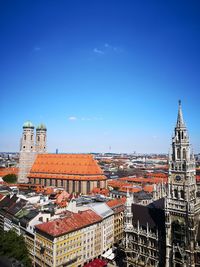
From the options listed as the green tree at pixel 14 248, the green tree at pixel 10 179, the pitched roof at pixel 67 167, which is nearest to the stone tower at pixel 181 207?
the green tree at pixel 14 248

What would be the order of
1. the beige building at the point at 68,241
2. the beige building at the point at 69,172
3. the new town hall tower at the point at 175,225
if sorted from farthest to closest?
the beige building at the point at 69,172 → the beige building at the point at 68,241 → the new town hall tower at the point at 175,225

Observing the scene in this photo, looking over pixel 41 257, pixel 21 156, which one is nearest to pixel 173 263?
pixel 41 257

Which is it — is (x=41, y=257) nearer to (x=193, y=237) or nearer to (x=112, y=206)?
(x=112, y=206)

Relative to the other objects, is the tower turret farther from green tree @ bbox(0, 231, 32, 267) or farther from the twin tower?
green tree @ bbox(0, 231, 32, 267)

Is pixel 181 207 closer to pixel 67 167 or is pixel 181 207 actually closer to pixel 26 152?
pixel 67 167

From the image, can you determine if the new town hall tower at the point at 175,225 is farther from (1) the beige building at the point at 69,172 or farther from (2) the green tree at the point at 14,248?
(1) the beige building at the point at 69,172

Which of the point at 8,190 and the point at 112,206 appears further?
the point at 8,190
